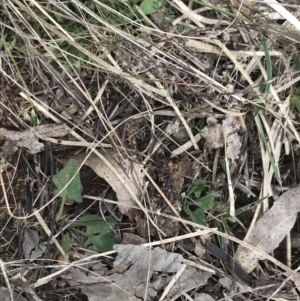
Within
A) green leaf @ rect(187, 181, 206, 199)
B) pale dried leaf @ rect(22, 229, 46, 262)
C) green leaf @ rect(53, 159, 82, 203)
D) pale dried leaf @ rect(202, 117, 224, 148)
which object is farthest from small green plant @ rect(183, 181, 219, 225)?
pale dried leaf @ rect(22, 229, 46, 262)

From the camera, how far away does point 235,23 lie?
4.39 feet

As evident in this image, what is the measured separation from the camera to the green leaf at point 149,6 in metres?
1.31

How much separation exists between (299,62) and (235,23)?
0.22m

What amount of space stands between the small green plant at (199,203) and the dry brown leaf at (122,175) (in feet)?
0.46

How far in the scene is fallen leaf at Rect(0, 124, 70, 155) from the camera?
1294mm

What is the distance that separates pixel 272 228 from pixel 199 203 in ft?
0.75

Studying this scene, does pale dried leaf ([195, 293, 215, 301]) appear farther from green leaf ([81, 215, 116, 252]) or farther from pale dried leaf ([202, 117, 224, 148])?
pale dried leaf ([202, 117, 224, 148])

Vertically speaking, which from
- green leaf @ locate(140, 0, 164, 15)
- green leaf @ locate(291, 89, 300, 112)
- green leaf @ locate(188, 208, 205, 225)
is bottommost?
green leaf @ locate(188, 208, 205, 225)

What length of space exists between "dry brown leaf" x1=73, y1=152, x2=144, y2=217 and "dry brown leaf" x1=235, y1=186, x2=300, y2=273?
0.35 meters

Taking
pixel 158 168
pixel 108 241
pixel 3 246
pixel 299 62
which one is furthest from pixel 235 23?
pixel 3 246

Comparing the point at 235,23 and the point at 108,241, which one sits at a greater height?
the point at 235,23

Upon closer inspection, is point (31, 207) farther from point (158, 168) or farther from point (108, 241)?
point (158, 168)

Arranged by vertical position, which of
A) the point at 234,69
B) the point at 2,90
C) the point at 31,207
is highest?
the point at 234,69

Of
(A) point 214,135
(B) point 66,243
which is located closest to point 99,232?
(B) point 66,243
